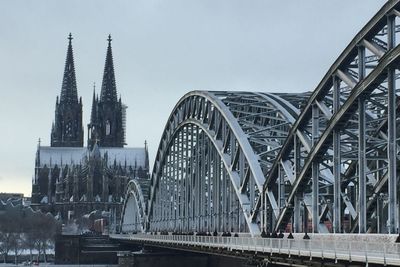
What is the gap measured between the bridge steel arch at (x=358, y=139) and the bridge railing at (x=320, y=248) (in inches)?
79.6

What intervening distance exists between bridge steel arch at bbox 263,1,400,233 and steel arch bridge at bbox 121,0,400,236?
54 mm

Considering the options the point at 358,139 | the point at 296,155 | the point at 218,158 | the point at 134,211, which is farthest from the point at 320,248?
the point at 134,211

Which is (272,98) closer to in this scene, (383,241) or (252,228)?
(252,228)

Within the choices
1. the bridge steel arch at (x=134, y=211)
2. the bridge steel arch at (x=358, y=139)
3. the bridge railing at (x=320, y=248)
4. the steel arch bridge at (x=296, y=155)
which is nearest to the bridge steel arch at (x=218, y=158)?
the steel arch bridge at (x=296, y=155)

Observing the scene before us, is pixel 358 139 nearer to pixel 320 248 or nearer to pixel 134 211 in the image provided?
pixel 320 248

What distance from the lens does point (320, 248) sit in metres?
36.3

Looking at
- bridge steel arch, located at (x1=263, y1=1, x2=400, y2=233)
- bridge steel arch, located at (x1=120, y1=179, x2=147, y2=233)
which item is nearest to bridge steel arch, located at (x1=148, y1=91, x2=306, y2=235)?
bridge steel arch, located at (x1=263, y1=1, x2=400, y2=233)

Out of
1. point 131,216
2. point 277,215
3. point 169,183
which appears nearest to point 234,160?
point 277,215

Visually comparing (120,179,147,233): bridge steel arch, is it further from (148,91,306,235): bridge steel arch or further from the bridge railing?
the bridge railing

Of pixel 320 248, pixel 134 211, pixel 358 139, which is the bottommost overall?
pixel 320 248

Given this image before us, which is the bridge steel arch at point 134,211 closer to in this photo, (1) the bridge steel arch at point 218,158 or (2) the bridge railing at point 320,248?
(1) the bridge steel arch at point 218,158

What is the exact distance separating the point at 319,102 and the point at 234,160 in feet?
62.9

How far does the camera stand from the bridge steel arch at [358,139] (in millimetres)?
35562

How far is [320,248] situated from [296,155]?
12.3 meters
